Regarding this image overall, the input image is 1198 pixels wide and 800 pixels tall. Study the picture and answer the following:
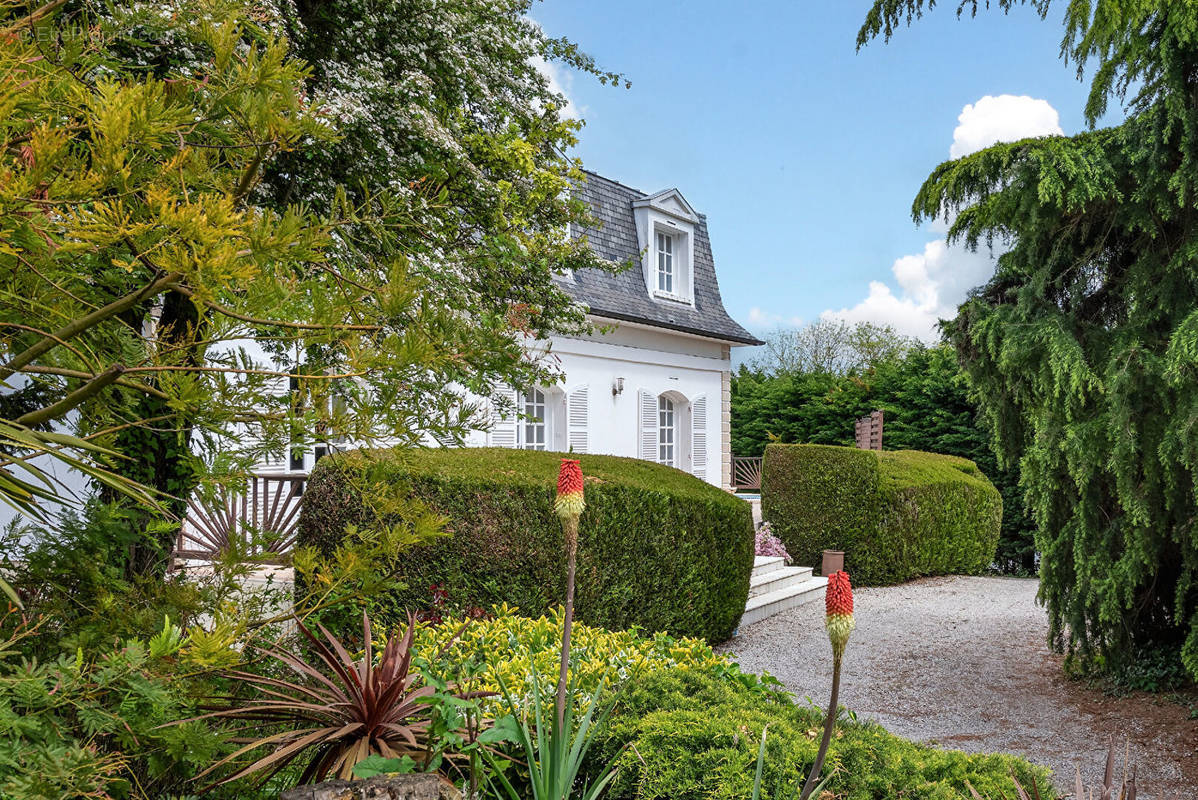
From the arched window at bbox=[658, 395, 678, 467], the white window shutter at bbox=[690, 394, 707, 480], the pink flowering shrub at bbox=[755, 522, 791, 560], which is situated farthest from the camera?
the white window shutter at bbox=[690, 394, 707, 480]

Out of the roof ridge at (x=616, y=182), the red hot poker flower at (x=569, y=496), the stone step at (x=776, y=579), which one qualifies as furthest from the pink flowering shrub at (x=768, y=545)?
the red hot poker flower at (x=569, y=496)

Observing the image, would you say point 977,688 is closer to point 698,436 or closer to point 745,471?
point 698,436

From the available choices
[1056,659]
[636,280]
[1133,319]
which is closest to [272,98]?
[1133,319]

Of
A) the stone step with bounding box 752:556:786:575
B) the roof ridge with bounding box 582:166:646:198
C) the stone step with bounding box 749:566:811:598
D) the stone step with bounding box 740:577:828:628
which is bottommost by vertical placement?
the stone step with bounding box 740:577:828:628

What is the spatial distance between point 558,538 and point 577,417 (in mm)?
6825

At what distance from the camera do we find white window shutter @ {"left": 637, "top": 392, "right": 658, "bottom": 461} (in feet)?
44.3

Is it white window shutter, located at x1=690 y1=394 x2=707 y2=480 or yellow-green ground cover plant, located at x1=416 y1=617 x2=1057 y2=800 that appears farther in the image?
white window shutter, located at x1=690 y1=394 x2=707 y2=480

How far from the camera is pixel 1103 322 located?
18.7 feet

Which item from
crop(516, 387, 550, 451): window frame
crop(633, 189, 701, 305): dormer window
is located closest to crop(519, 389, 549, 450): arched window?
crop(516, 387, 550, 451): window frame

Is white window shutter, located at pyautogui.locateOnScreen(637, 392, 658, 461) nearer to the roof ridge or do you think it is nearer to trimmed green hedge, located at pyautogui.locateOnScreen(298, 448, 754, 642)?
the roof ridge

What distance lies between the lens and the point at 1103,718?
5117mm

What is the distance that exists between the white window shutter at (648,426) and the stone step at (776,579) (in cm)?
400

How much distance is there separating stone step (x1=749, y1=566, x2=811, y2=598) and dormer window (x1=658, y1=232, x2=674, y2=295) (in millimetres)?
6027

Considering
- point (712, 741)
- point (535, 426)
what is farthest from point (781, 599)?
point (712, 741)
